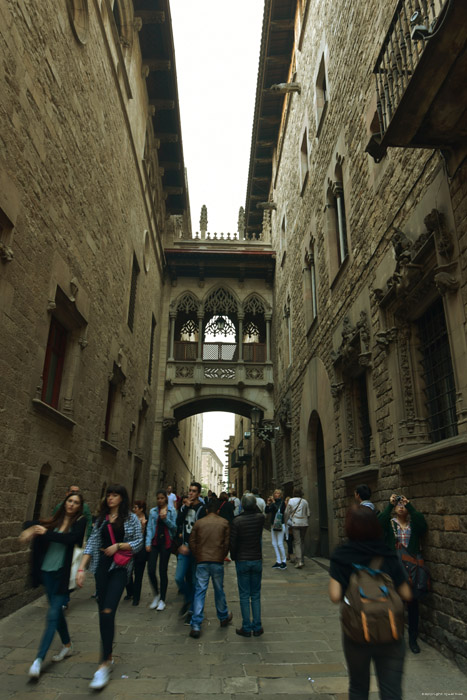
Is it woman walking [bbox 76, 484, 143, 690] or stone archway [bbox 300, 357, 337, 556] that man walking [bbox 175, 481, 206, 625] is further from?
stone archway [bbox 300, 357, 337, 556]

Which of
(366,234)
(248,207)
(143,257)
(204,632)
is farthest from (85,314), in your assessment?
(248,207)

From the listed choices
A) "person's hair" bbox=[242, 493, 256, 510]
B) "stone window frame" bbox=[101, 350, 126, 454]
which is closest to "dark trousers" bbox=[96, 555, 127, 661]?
"person's hair" bbox=[242, 493, 256, 510]

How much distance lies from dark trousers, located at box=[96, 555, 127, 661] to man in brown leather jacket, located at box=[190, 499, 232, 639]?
4.73 ft

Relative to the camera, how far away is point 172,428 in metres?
21.0

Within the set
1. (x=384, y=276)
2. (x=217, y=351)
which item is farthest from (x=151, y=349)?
(x=384, y=276)

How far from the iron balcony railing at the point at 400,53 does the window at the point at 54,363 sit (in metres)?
6.16

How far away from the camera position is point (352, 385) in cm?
905

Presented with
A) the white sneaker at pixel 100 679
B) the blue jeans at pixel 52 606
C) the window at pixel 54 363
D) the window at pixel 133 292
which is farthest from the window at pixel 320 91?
the white sneaker at pixel 100 679

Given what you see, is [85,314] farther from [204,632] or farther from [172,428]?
[172,428]

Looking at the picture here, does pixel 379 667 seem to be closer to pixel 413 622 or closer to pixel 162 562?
pixel 413 622

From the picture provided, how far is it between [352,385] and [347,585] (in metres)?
6.63

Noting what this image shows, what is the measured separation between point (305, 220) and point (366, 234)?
19.8ft

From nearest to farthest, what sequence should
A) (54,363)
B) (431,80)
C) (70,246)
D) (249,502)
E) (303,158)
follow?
1. (431,80)
2. (249,502)
3. (70,246)
4. (54,363)
5. (303,158)

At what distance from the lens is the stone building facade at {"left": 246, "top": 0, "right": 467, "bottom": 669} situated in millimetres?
4598
